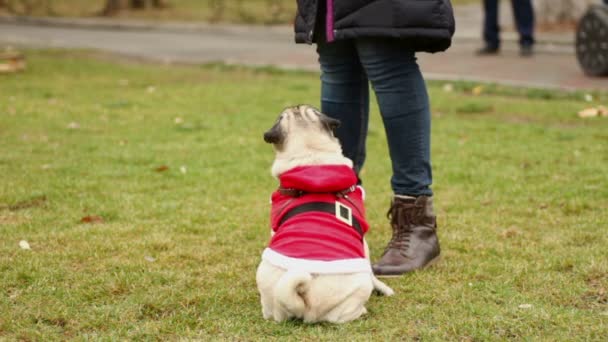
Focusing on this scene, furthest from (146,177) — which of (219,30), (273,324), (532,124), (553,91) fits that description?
(219,30)

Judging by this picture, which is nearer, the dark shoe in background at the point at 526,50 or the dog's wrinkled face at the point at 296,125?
the dog's wrinkled face at the point at 296,125

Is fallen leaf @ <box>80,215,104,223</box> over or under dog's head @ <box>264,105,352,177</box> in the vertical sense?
under

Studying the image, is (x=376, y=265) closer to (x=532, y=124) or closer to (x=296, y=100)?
(x=532, y=124)

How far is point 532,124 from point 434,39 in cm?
385

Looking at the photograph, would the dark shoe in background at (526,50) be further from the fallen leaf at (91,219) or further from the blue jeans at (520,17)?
the fallen leaf at (91,219)

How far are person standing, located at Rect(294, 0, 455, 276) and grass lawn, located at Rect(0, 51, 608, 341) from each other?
0.21 meters

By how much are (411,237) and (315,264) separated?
94 cm

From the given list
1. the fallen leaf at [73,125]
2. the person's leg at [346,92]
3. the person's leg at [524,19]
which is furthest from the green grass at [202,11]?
the person's leg at [346,92]

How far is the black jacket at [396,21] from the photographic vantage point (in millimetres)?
3453

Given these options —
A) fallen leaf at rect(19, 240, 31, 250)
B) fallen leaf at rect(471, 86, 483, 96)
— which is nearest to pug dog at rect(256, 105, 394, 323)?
fallen leaf at rect(19, 240, 31, 250)

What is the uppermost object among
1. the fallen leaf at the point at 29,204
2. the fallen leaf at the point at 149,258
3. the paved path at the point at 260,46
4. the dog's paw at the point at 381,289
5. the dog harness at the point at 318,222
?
the dog harness at the point at 318,222

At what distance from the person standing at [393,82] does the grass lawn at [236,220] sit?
208mm

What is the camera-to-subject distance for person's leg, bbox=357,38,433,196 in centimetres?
358

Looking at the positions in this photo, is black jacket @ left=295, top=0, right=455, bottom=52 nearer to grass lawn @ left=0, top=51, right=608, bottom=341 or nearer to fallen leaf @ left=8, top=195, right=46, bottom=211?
grass lawn @ left=0, top=51, right=608, bottom=341
